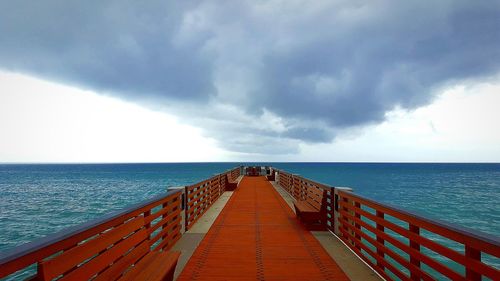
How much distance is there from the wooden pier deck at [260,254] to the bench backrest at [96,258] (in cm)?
122

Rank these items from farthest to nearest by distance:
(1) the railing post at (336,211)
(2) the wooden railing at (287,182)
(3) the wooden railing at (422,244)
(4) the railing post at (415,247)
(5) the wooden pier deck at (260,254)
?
(2) the wooden railing at (287,182) < (1) the railing post at (336,211) < (5) the wooden pier deck at (260,254) < (4) the railing post at (415,247) < (3) the wooden railing at (422,244)

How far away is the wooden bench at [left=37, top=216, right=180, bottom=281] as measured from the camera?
2.29m

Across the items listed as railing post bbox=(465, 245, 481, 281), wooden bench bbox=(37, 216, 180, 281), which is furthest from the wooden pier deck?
railing post bbox=(465, 245, 481, 281)

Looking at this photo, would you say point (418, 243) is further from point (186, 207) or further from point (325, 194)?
point (186, 207)

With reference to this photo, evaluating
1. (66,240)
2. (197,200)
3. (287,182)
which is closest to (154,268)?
Answer: (66,240)

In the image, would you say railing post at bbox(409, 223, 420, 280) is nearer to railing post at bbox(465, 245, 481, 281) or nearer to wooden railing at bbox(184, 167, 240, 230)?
railing post at bbox(465, 245, 481, 281)

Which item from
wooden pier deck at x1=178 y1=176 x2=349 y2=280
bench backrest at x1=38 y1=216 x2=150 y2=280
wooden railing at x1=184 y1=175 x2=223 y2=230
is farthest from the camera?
wooden railing at x1=184 y1=175 x2=223 y2=230

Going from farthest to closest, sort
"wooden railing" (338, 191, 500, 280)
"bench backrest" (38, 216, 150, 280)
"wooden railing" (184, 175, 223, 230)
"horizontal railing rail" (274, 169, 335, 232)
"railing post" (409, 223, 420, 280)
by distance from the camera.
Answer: "wooden railing" (184, 175, 223, 230)
"horizontal railing rail" (274, 169, 335, 232)
"railing post" (409, 223, 420, 280)
"wooden railing" (338, 191, 500, 280)
"bench backrest" (38, 216, 150, 280)

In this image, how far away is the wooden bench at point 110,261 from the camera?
2287 millimetres

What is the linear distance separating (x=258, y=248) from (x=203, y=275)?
1650mm

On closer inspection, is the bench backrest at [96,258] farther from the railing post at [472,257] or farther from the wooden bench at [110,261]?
the railing post at [472,257]

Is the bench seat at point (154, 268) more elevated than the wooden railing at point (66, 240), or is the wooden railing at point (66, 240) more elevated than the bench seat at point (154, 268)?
the wooden railing at point (66, 240)

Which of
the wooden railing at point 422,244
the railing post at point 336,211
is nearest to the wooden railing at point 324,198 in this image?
the railing post at point 336,211

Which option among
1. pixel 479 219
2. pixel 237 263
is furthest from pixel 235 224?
pixel 479 219
